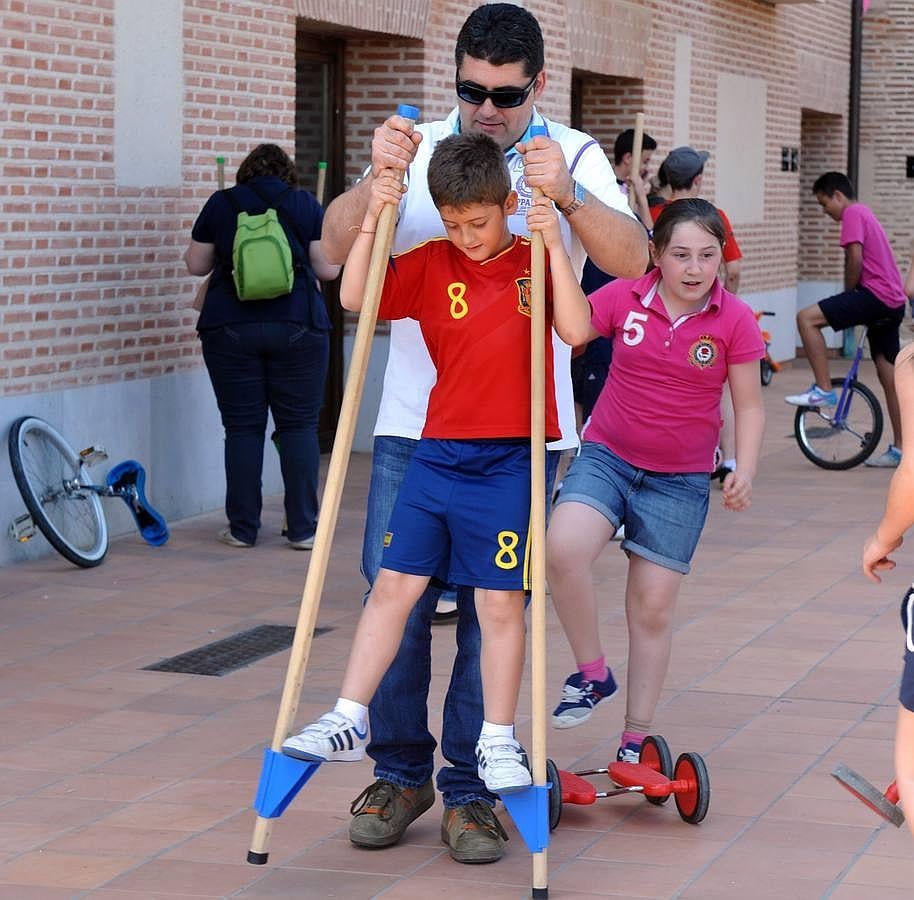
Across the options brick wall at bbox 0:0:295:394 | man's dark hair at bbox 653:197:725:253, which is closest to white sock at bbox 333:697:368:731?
man's dark hair at bbox 653:197:725:253

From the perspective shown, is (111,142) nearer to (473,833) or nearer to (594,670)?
(594,670)

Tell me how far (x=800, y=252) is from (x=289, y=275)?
16.9 m

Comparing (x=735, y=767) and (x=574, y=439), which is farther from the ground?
(x=574, y=439)

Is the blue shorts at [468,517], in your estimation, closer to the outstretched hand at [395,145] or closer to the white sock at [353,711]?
the white sock at [353,711]

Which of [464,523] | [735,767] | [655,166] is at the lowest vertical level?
[735,767]

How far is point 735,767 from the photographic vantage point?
5.76 meters

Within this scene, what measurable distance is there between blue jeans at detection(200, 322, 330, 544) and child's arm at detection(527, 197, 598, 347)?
15.9 ft

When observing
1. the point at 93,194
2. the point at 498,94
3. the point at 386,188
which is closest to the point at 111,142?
the point at 93,194

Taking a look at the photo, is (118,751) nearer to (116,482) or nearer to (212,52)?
(116,482)

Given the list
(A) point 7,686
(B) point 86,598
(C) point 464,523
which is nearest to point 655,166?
(B) point 86,598

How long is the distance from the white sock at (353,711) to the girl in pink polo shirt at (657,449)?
35.6 inches

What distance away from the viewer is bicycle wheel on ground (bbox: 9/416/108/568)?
8609 mm

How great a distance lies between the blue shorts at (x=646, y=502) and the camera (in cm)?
530

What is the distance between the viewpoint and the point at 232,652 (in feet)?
23.8
